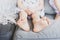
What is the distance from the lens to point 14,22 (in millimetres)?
1471

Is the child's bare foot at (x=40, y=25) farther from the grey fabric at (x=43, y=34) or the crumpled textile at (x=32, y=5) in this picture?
the crumpled textile at (x=32, y=5)

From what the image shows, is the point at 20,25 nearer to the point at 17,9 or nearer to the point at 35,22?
the point at 35,22

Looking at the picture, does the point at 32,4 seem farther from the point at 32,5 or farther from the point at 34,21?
the point at 34,21

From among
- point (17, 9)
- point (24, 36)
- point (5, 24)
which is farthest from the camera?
point (17, 9)

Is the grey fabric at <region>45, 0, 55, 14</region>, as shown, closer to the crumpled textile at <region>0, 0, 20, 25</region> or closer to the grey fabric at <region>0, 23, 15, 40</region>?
the crumpled textile at <region>0, 0, 20, 25</region>

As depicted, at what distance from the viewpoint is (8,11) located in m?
1.64

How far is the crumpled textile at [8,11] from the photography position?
151cm

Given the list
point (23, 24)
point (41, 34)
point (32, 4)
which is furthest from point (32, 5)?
point (41, 34)

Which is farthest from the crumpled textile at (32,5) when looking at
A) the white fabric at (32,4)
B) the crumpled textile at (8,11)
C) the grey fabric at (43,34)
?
the grey fabric at (43,34)

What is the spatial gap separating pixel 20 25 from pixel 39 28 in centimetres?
20

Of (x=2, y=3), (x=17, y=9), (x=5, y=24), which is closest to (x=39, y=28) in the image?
(x=5, y=24)

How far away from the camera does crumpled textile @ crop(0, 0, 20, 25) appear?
1511mm

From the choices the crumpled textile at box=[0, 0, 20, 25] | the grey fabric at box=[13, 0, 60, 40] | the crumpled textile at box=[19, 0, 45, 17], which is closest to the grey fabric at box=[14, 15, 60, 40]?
the grey fabric at box=[13, 0, 60, 40]

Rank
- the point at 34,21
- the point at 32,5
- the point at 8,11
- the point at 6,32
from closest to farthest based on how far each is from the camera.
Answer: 1. the point at 6,32
2. the point at 34,21
3. the point at 8,11
4. the point at 32,5
